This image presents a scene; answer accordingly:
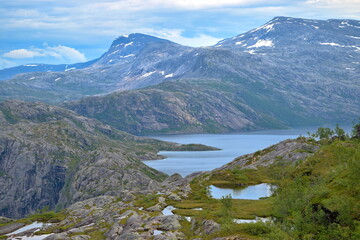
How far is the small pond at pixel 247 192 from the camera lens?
5453 inches

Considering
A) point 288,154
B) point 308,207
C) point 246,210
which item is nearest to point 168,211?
point 246,210

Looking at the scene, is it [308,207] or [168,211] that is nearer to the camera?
[308,207]

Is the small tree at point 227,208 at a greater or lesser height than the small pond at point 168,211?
greater

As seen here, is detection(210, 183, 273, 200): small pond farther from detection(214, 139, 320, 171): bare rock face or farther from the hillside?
detection(214, 139, 320, 171): bare rock face

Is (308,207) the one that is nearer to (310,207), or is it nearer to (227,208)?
(310,207)

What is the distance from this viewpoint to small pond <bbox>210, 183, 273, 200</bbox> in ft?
454

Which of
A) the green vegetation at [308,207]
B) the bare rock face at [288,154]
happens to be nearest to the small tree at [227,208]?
the green vegetation at [308,207]

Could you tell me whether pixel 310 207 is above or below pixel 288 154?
above

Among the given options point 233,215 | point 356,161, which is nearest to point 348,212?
point 356,161

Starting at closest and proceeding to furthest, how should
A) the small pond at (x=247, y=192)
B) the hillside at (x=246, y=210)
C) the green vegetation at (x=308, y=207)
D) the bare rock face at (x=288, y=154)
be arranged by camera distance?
1. the green vegetation at (x=308, y=207)
2. the hillside at (x=246, y=210)
3. the small pond at (x=247, y=192)
4. the bare rock face at (x=288, y=154)

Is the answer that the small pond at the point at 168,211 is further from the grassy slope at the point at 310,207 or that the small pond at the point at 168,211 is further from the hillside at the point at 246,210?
the grassy slope at the point at 310,207

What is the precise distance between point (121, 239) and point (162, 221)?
13.5 m

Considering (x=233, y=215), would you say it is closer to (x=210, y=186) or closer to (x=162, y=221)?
(x=162, y=221)

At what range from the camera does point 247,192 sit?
476 feet
